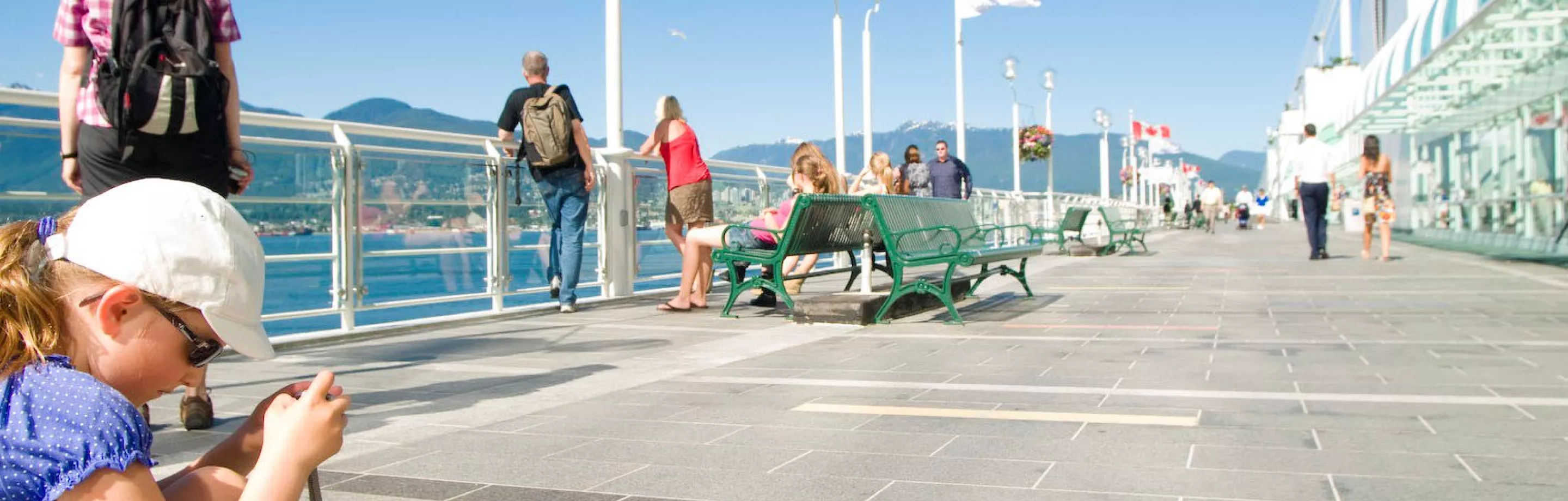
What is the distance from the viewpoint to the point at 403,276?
27.2 feet

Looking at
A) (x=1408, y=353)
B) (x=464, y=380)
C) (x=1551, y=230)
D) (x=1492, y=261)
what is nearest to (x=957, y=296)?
(x=1408, y=353)

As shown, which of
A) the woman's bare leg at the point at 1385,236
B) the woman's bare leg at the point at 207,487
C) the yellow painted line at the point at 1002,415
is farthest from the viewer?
the woman's bare leg at the point at 1385,236

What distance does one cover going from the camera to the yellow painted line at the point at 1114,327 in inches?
307

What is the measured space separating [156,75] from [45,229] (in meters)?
2.61

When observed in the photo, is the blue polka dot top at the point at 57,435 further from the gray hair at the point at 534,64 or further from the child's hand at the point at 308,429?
the gray hair at the point at 534,64

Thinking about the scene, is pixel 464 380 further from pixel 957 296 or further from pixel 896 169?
pixel 896 169

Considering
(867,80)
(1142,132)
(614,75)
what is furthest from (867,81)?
(1142,132)

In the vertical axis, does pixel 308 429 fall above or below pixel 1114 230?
Result: below

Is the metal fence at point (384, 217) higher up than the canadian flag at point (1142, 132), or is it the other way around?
the canadian flag at point (1142, 132)

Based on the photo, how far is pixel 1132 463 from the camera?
12.1 ft

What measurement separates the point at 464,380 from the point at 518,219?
3.87 meters

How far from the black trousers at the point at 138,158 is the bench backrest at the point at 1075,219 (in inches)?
616

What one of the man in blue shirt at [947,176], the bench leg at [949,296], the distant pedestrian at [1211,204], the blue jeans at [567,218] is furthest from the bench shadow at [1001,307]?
the distant pedestrian at [1211,204]

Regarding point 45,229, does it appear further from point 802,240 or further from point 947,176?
point 947,176
